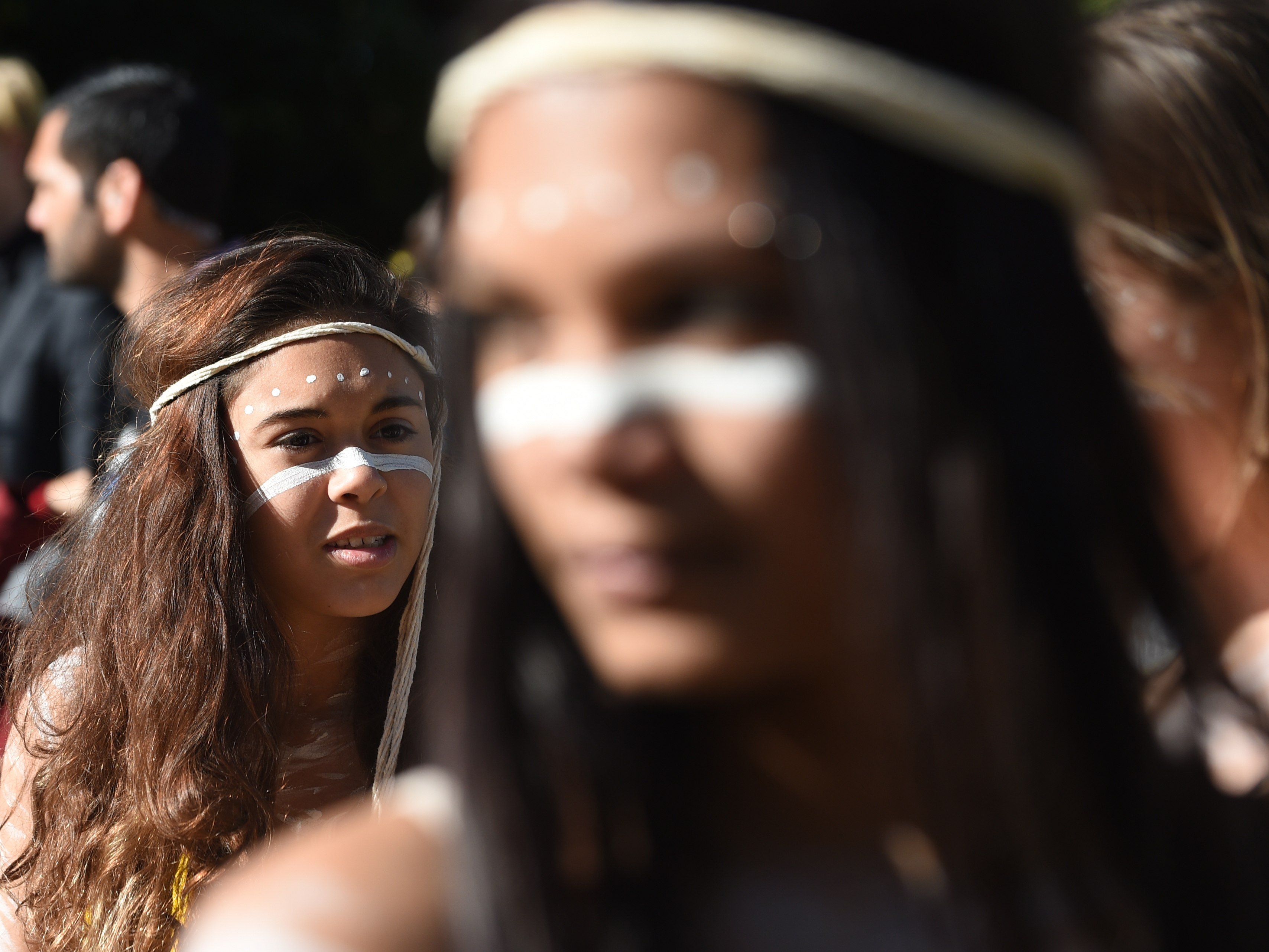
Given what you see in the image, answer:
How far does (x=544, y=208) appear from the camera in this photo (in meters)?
0.78

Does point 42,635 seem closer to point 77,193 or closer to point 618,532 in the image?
point 77,193

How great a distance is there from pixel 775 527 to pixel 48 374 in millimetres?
3918

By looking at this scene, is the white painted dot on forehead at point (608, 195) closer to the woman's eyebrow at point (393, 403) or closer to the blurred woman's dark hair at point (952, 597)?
the blurred woman's dark hair at point (952, 597)

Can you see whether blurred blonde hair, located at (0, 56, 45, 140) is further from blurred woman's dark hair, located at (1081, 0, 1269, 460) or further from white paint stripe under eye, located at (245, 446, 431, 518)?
blurred woman's dark hair, located at (1081, 0, 1269, 460)

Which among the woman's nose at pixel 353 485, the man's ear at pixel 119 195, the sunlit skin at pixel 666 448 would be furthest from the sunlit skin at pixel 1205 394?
the man's ear at pixel 119 195

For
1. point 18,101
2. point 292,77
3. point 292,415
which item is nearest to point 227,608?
point 292,415

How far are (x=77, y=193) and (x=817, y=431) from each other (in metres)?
3.92

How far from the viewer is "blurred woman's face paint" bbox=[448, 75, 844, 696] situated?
2.45 ft

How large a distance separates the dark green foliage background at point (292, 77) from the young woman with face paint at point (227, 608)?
18.7ft

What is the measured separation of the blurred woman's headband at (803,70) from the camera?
0.77m

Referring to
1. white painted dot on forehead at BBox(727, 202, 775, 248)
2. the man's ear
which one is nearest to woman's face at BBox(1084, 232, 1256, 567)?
white painted dot on forehead at BBox(727, 202, 775, 248)

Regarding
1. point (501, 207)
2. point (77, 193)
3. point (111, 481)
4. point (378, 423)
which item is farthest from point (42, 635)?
point (501, 207)

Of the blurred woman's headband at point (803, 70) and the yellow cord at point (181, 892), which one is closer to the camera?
the blurred woman's headband at point (803, 70)

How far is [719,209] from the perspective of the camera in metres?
0.75
